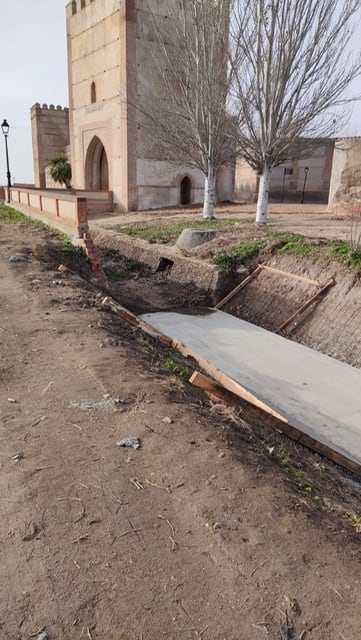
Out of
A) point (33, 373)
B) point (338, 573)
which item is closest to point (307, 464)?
point (338, 573)

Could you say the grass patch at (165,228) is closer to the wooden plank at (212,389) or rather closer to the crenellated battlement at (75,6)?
the wooden plank at (212,389)

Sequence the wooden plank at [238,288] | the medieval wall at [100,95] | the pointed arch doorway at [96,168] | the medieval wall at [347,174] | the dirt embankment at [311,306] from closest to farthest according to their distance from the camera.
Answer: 1. the dirt embankment at [311,306]
2. the wooden plank at [238,288]
3. the medieval wall at [347,174]
4. the medieval wall at [100,95]
5. the pointed arch doorway at [96,168]

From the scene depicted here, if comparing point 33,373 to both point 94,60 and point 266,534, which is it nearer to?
point 266,534

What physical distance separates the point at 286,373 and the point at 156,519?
5.42 meters

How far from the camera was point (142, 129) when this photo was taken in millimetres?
23047

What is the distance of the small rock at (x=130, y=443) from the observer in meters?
3.28

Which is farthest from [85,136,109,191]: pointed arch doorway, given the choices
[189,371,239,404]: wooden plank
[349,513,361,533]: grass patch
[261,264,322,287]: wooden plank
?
[349,513,361,533]: grass patch

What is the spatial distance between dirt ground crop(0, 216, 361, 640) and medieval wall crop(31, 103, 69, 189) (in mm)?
33995

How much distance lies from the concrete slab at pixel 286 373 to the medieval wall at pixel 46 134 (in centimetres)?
2876

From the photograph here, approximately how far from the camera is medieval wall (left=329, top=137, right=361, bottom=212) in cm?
1652

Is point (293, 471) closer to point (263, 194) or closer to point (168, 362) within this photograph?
point (168, 362)

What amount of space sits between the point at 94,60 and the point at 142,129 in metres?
5.80

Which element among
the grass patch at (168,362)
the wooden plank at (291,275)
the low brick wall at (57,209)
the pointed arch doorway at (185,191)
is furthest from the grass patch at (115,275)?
the pointed arch doorway at (185,191)

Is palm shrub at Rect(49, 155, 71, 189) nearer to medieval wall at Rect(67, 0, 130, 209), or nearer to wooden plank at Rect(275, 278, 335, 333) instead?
medieval wall at Rect(67, 0, 130, 209)
